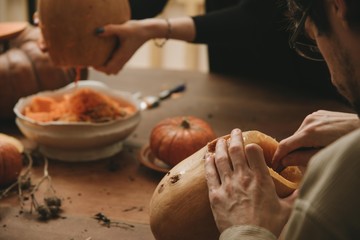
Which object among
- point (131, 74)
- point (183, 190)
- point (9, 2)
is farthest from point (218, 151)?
point (9, 2)

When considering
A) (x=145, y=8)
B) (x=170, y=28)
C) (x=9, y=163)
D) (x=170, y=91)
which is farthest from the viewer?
(x=170, y=91)

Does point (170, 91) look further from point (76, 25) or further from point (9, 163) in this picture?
point (9, 163)

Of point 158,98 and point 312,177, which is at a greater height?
point 312,177

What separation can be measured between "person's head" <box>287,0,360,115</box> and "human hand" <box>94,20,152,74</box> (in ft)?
2.98

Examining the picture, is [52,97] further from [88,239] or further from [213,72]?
[213,72]

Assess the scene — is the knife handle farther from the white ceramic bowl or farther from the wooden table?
the white ceramic bowl

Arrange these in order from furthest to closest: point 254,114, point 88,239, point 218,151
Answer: point 254,114 → point 88,239 → point 218,151

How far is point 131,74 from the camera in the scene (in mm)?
2686

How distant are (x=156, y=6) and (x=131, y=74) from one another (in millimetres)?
511

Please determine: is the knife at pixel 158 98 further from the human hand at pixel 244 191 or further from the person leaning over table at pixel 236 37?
the human hand at pixel 244 191

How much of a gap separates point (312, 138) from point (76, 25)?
0.87 metres

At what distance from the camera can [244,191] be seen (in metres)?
1.00

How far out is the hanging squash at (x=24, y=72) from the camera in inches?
80.2

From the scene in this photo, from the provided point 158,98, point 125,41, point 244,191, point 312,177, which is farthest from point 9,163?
point 312,177
